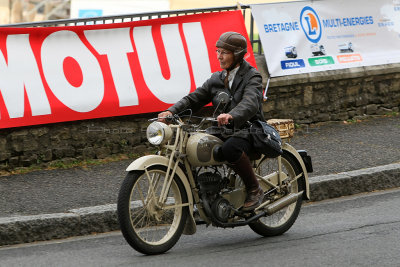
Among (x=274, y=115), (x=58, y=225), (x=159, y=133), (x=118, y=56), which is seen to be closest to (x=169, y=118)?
(x=159, y=133)

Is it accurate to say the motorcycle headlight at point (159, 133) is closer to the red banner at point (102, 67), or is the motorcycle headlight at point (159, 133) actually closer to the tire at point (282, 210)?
the tire at point (282, 210)

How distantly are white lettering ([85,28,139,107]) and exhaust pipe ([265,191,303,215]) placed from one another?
3683 mm

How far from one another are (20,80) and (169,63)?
1935 mm

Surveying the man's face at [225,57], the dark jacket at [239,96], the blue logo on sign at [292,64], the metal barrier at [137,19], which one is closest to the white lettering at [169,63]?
the metal barrier at [137,19]

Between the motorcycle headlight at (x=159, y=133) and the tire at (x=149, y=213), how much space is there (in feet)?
0.66

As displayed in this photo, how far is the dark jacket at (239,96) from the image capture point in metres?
6.52

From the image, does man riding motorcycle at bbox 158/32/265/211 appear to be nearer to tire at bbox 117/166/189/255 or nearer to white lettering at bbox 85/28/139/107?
tire at bbox 117/166/189/255

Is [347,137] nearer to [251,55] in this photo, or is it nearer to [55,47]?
[251,55]

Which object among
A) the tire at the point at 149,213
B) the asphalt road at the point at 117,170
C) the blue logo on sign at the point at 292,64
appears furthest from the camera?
the blue logo on sign at the point at 292,64

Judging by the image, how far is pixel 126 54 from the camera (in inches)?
412

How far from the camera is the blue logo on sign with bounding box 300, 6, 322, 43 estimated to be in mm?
11991

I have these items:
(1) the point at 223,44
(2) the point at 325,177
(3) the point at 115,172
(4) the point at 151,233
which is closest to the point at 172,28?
(3) the point at 115,172

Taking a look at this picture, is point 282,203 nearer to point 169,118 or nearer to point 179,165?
point 179,165

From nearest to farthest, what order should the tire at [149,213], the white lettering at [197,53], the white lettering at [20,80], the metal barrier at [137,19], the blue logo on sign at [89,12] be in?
1. the tire at [149,213]
2. the white lettering at [20,80]
3. the metal barrier at [137,19]
4. the white lettering at [197,53]
5. the blue logo on sign at [89,12]
